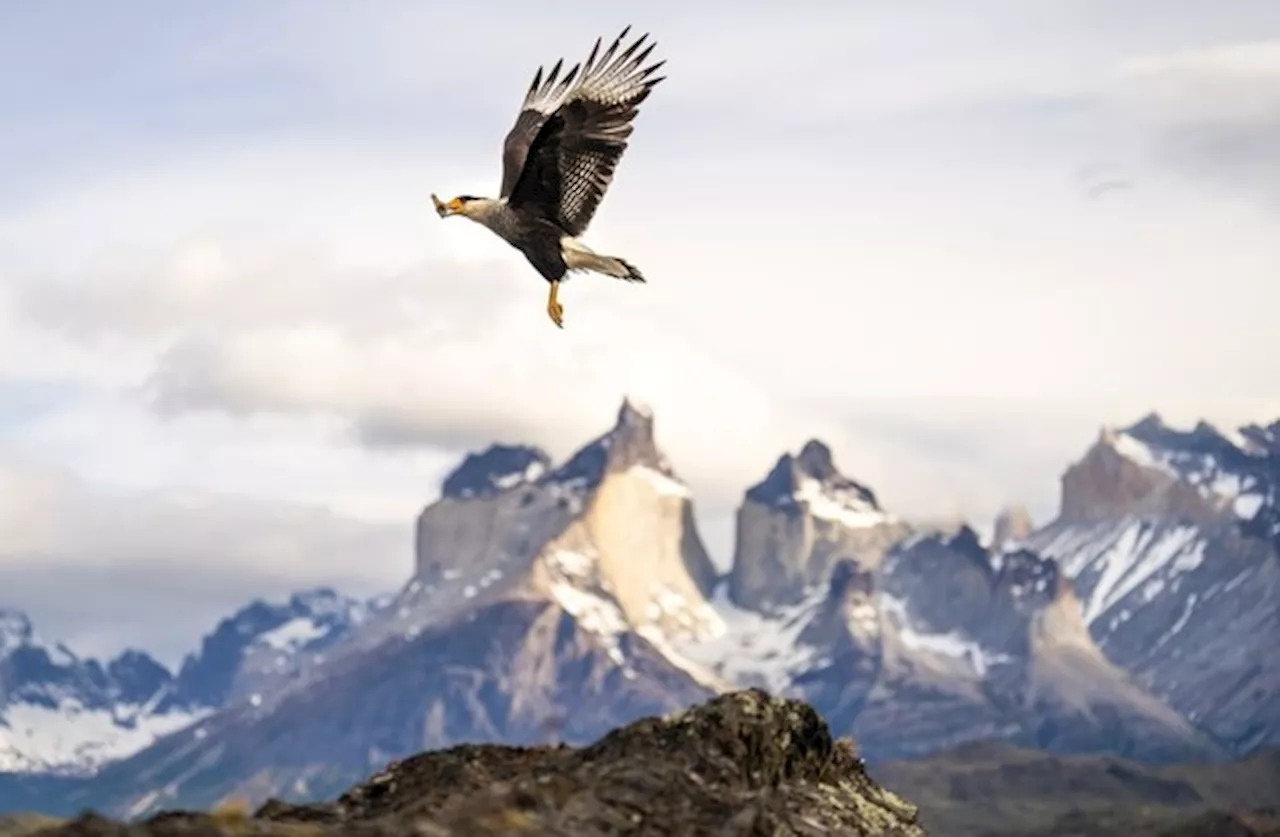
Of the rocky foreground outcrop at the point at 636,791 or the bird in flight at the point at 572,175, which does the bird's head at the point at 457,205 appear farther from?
the rocky foreground outcrop at the point at 636,791

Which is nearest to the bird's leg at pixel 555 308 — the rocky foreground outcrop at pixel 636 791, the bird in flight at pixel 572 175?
the bird in flight at pixel 572 175

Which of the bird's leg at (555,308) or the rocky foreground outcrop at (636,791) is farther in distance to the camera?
the bird's leg at (555,308)

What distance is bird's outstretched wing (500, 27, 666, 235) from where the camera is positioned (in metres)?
55.2

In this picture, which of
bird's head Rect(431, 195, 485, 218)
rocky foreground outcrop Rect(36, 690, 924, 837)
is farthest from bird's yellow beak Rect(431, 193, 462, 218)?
rocky foreground outcrop Rect(36, 690, 924, 837)

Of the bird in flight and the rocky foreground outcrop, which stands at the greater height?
the bird in flight

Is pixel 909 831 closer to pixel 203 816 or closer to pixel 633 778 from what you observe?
pixel 633 778

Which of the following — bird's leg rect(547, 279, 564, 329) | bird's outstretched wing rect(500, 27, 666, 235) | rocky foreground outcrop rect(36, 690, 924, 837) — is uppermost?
bird's outstretched wing rect(500, 27, 666, 235)

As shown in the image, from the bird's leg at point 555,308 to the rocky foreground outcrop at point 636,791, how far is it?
1989cm

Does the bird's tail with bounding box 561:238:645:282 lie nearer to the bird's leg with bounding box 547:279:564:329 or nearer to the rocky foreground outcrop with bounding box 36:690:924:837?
the bird's leg with bounding box 547:279:564:329

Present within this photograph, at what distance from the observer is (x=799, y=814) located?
31.6m

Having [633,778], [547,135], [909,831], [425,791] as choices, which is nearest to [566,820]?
[633,778]

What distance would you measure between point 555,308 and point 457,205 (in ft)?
10.1

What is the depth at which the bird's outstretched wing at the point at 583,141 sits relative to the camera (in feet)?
181

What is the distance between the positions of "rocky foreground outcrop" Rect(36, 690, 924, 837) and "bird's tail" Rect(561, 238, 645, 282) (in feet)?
72.9
